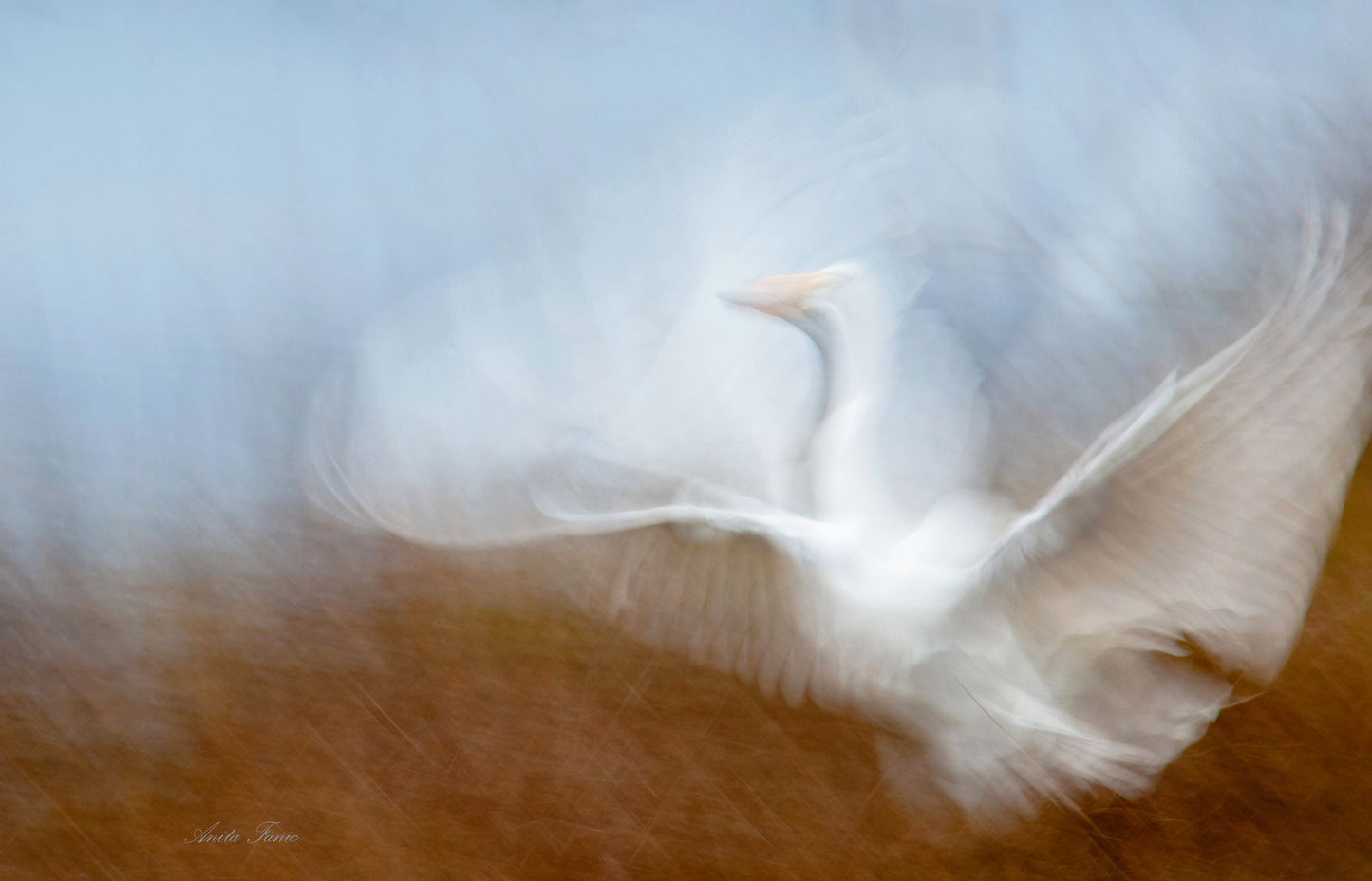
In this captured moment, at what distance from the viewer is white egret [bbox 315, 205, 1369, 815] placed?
1.54ft

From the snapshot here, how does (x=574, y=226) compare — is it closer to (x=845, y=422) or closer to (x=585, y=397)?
(x=585, y=397)

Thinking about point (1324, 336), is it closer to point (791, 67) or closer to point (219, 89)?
point (791, 67)

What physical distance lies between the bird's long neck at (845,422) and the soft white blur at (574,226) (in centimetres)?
2

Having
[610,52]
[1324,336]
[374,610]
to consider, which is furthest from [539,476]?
[1324,336]

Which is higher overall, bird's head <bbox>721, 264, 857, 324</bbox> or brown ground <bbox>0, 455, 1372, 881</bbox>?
bird's head <bbox>721, 264, 857, 324</bbox>

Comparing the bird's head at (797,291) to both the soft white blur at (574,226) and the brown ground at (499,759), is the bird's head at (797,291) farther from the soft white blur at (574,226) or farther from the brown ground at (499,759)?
the brown ground at (499,759)

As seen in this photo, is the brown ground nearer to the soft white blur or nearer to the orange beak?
the soft white blur

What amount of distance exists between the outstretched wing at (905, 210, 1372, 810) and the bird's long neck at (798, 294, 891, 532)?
8cm

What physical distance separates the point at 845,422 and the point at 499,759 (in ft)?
0.97

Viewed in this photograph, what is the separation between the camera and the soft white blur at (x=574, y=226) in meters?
0.56
